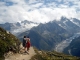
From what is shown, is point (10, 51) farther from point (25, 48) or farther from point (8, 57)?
point (25, 48)

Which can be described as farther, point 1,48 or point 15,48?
point 15,48

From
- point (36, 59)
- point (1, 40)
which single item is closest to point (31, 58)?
point (36, 59)

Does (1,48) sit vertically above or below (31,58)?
above

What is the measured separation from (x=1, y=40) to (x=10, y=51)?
157 inches

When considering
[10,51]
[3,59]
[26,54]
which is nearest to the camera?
[3,59]

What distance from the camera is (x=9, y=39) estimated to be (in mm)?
56875

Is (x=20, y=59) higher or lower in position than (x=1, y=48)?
lower

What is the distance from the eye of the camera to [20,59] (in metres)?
51.9

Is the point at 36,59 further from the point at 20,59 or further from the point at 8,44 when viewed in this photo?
the point at 8,44

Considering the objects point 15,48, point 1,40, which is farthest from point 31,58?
point 1,40

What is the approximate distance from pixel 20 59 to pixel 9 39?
799 centimetres

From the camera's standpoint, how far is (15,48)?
5584 centimetres

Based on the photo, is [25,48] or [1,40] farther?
[25,48]

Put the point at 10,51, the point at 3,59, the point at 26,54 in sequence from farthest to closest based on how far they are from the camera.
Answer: the point at 26,54, the point at 10,51, the point at 3,59
